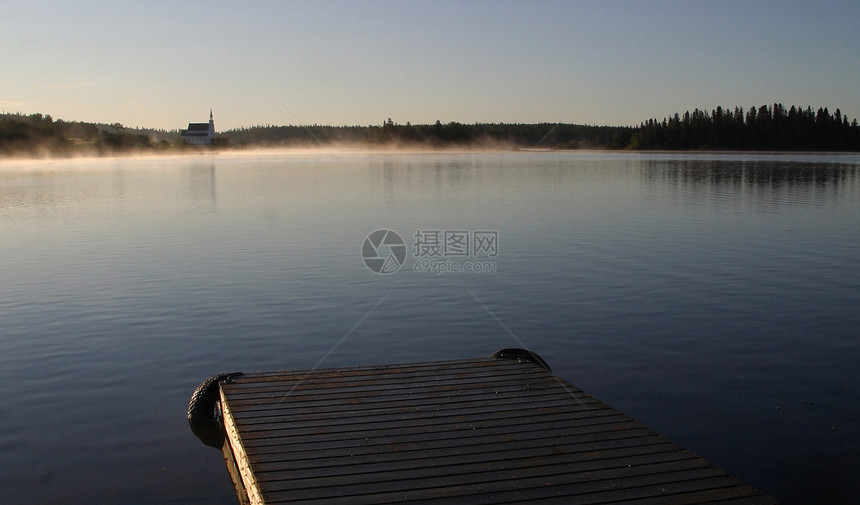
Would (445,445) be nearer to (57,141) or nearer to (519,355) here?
(519,355)

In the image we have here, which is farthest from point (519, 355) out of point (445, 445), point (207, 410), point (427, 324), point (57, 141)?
point (57, 141)

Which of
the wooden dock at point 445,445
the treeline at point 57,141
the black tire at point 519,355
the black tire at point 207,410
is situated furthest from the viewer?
the treeline at point 57,141

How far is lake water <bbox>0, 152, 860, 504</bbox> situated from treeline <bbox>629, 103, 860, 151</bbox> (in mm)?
149174

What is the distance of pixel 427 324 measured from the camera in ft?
43.5

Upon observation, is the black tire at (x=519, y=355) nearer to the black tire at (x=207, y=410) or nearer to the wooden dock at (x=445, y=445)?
the wooden dock at (x=445, y=445)

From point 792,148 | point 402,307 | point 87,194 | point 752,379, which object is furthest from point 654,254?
point 792,148

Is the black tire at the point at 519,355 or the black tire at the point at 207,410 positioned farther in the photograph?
the black tire at the point at 519,355

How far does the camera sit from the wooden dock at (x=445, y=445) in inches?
234

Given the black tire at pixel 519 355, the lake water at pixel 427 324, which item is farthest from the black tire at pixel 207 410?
the black tire at pixel 519 355

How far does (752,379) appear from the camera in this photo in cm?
1016

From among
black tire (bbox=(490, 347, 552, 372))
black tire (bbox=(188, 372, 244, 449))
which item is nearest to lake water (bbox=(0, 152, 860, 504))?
black tire (bbox=(188, 372, 244, 449))

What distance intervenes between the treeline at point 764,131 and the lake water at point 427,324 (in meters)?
149

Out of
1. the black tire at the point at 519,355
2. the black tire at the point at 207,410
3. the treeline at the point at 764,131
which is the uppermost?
Result: the treeline at the point at 764,131

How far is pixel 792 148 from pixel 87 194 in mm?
155997
